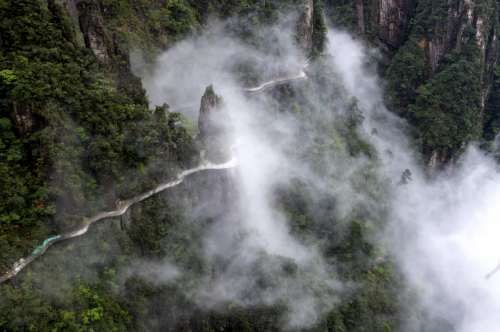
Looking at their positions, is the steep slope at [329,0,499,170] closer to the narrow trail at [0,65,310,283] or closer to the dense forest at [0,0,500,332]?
the dense forest at [0,0,500,332]

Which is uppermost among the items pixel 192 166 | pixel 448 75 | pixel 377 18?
pixel 377 18

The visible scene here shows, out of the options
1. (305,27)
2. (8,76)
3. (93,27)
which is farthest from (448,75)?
(8,76)

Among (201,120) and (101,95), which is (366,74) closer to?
(201,120)

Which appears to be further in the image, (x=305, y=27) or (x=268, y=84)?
(x=305, y=27)

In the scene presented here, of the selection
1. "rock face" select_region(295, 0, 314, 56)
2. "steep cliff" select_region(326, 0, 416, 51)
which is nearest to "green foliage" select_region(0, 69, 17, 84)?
"rock face" select_region(295, 0, 314, 56)

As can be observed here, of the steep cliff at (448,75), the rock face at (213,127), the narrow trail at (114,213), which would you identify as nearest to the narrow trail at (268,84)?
the rock face at (213,127)

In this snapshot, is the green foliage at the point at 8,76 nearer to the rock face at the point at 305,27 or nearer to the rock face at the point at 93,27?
the rock face at the point at 93,27

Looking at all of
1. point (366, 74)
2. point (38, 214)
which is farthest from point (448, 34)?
point (38, 214)

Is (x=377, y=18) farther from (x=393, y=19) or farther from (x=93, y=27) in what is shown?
(x=93, y=27)
